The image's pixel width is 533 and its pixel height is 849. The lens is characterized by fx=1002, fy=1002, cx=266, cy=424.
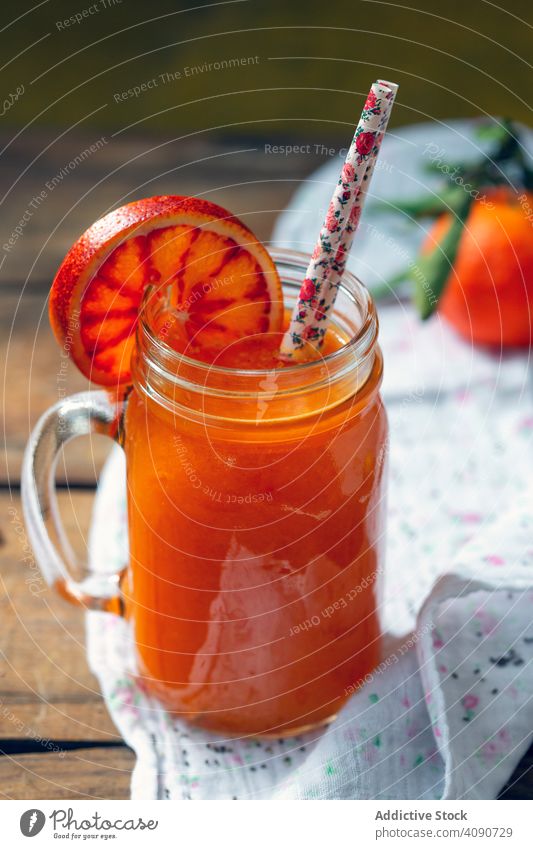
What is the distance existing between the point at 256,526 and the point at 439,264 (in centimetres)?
41

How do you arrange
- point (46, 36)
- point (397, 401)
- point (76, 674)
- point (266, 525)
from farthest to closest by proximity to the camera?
1. point (46, 36)
2. point (397, 401)
3. point (76, 674)
4. point (266, 525)

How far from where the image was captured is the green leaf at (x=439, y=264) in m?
0.82

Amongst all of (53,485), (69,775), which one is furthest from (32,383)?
(69,775)

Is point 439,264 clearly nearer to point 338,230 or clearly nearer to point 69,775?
point 338,230

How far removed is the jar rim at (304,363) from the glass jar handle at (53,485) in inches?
2.9

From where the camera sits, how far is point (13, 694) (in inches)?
23.1

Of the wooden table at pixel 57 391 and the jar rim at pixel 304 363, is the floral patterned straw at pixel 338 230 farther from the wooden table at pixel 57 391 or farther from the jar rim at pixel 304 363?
the wooden table at pixel 57 391

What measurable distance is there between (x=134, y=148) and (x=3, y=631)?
A: 0.63 metres

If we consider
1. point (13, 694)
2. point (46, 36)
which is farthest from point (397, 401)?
point (46, 36)

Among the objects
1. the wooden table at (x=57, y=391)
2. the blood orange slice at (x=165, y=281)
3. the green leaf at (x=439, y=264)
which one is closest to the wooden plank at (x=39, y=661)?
the wooden table at (x=57, y=391)

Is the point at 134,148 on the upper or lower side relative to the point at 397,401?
upper

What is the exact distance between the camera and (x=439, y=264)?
833mm
